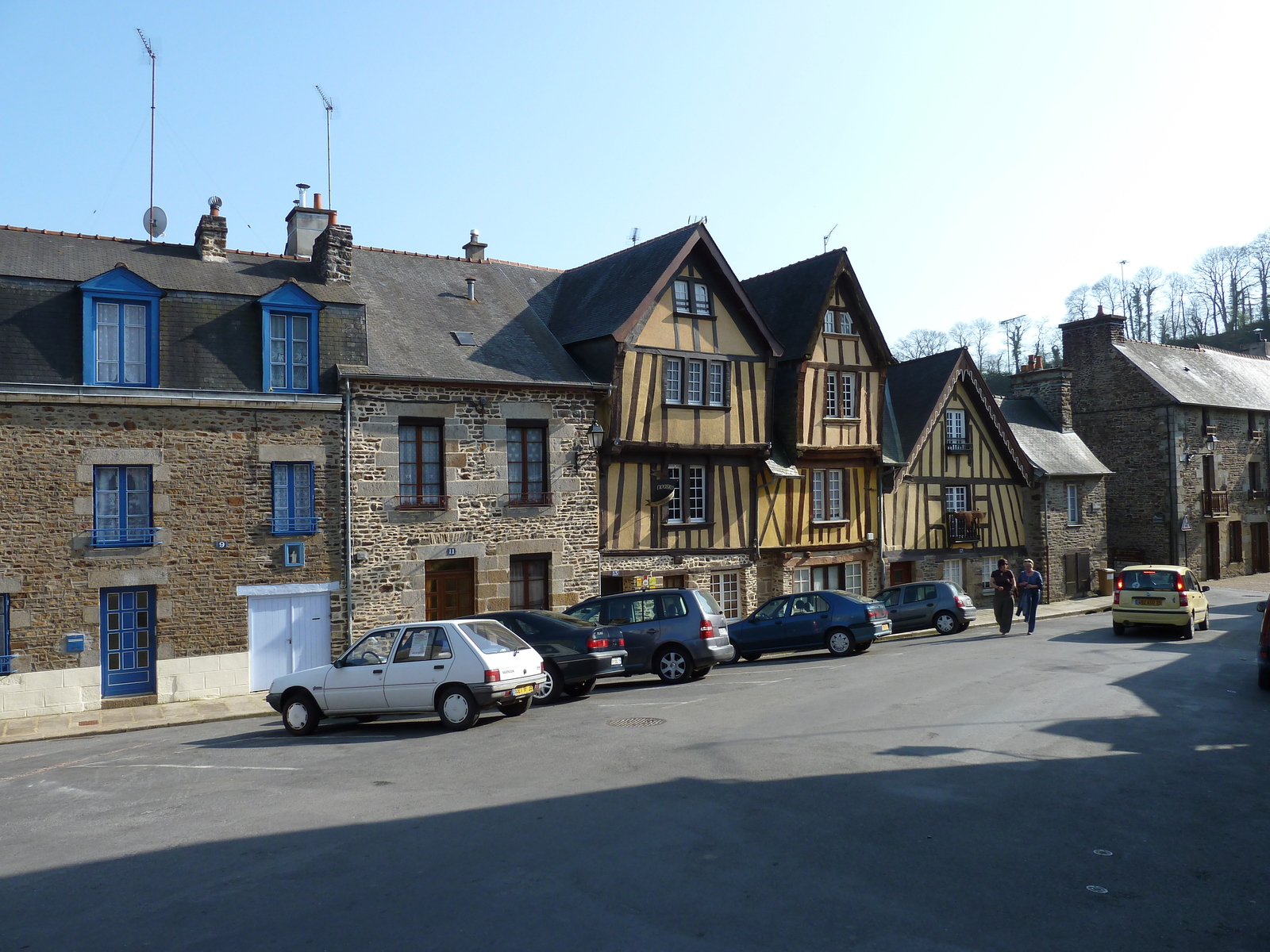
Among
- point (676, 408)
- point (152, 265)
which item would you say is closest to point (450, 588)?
point (676, 408)

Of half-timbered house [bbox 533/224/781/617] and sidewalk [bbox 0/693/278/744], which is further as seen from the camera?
half-timbered house [bbox 533/224/781/617]

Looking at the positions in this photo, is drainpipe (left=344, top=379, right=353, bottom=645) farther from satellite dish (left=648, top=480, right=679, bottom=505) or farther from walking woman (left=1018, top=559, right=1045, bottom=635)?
walking woman (left=1018, top=559, right=1045, bottom=635)

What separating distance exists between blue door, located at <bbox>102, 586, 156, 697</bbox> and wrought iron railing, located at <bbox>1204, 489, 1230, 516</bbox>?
36.0 meters

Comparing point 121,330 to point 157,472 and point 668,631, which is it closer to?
point 157,472

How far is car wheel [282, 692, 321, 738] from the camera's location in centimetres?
1272

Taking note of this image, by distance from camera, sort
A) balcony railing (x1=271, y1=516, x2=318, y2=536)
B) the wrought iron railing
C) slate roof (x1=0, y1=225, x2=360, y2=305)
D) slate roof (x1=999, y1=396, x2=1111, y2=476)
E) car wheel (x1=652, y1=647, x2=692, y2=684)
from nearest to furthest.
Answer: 1. car wheel (x1=652, y1=647, x2=692, y2=684)
2. slate roof (x1=0, y1=225, x2=360, y2=305)
3. balcony railing (x1=271, y1=516, x2=318, y2=536)
4. slate roof (x1=999, y1=396, x2=1111, y2=476)
5. the wrought iron railing

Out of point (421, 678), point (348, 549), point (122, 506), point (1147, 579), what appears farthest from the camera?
point (1147, 579)

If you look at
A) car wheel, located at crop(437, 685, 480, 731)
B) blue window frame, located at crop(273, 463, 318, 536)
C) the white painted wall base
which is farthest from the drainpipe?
car wheel, located at crop(437, 685, 480, 731)

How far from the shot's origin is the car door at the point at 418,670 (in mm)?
12211

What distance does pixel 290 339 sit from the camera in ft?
61.7

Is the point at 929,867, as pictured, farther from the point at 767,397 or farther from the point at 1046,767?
the point at 767,397

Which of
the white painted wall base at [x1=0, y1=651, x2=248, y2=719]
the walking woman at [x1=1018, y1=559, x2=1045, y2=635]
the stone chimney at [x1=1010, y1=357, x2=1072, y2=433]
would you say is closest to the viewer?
the white painted wall base at [x1=0, y1=651, x2=248, y2=719]

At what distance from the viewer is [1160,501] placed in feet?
118

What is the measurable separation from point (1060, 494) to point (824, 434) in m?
11.2
